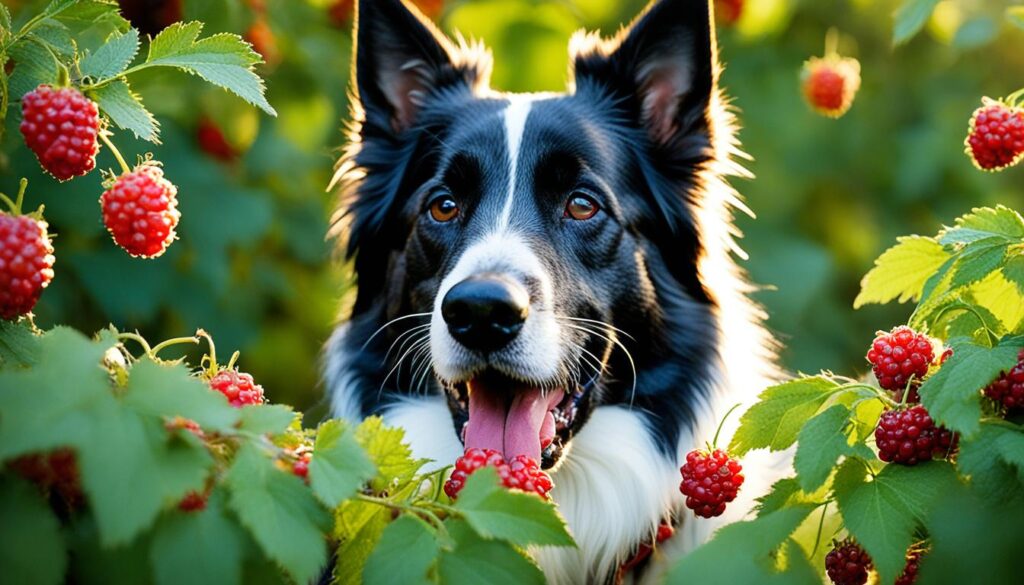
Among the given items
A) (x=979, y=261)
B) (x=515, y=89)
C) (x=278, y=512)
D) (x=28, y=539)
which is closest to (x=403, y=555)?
(x=278, y=512)

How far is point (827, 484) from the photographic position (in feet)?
8.45

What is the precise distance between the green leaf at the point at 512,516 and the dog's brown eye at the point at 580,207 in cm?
171

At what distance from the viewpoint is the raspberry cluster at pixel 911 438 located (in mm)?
2414

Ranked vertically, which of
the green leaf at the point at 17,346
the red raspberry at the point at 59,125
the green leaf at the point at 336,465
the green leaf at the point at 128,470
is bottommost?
the green leaf at the point at 336,465

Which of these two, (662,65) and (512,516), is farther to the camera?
(662,65)

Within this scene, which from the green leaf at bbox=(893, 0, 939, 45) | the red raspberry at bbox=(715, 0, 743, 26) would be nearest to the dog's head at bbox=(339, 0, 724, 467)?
the green leaf at bbox=(893, 0, 939, 45)

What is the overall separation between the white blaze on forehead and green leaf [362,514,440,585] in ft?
5.28

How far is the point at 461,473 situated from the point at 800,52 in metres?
6.58

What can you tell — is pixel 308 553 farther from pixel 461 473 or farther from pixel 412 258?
pixel 412 258

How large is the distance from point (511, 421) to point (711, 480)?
0.78 m

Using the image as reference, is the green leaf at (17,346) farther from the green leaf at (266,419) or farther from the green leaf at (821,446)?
the green leaf at (821,446)

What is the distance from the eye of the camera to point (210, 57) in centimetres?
249

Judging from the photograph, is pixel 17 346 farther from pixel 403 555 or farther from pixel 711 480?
pixel 711 480

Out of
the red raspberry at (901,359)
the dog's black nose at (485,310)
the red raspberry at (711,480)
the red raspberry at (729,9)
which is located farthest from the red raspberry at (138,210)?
the red raspberry at (729,9)
